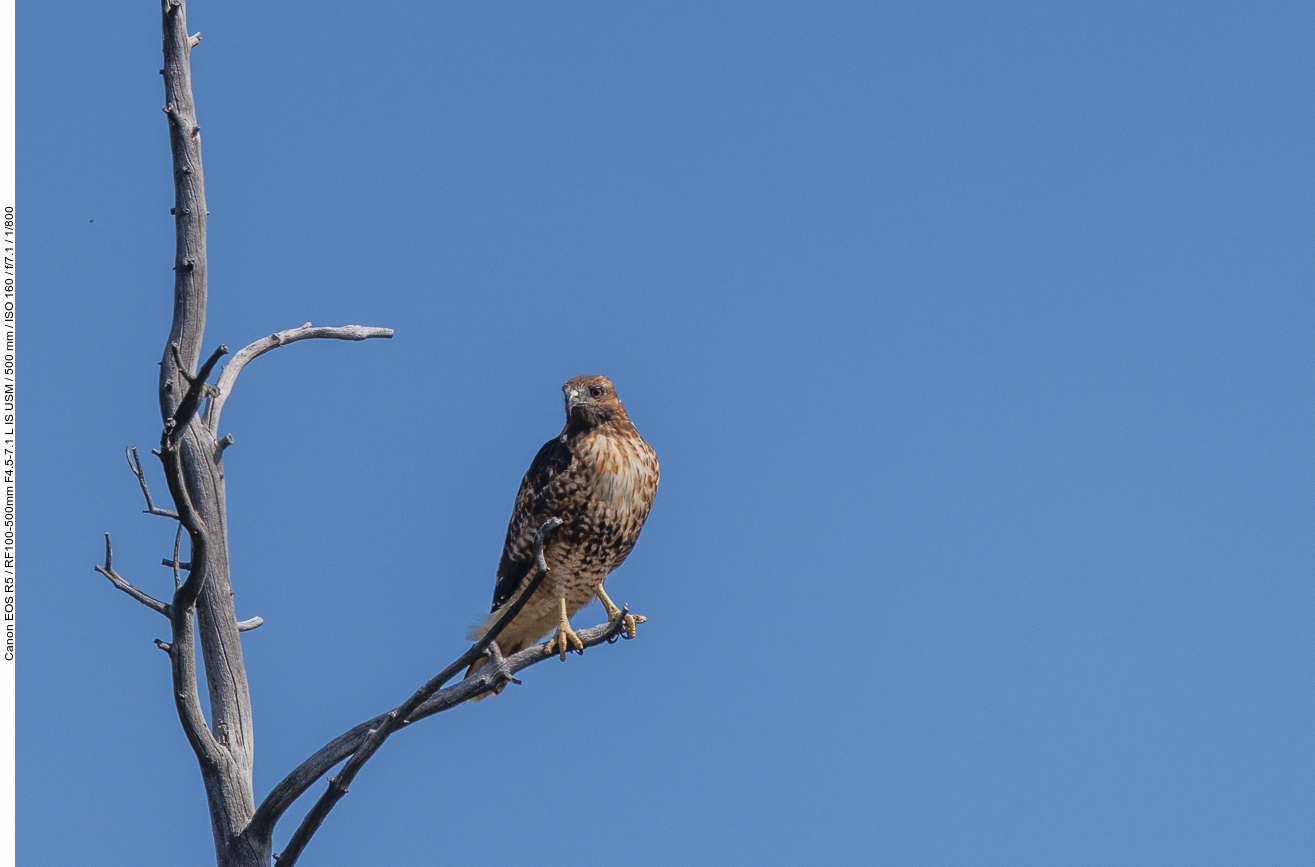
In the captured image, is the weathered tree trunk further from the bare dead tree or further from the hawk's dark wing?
the hawk's dark wing

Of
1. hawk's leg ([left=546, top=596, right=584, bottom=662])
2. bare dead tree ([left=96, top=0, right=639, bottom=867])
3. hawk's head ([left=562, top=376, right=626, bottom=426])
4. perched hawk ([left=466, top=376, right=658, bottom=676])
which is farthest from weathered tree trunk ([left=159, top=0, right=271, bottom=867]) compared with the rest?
hawk's head ([left=562, top=376, right=626, bottom=426])

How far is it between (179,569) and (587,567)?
299cm

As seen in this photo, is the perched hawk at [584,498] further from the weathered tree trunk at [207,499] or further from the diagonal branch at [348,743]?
the weathered tree trunk at [207,499]

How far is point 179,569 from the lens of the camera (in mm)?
6867

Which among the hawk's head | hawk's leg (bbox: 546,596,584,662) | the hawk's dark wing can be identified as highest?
the hawk's head

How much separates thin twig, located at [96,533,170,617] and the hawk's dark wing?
8.60ft

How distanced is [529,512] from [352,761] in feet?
9.22

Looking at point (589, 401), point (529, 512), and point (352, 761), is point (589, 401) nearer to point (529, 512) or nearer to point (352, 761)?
point (529, 512)

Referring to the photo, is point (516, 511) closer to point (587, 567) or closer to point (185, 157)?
point (587, 567)

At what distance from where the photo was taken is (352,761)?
22.0 ft

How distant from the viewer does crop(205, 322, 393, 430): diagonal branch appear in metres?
7.59

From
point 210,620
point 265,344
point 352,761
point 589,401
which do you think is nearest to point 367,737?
point 352,761

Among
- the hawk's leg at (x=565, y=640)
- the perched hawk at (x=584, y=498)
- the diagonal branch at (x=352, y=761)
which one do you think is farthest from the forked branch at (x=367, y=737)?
the perched hawk at (x=584, y=498)

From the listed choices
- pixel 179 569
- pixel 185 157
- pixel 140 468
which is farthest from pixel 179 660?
pixel 185 157
